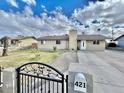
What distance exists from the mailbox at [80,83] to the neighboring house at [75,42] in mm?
34869

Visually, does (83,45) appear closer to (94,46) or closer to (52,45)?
(94,46)

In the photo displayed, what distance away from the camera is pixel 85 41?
38.2 metres

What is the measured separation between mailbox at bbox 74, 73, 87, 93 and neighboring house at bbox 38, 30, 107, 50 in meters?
34.9

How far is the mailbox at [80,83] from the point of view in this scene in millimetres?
3420

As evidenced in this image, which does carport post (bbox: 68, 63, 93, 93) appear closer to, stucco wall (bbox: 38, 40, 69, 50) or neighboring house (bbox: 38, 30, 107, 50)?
neighboring house (bbox: 38, 30, 107, 50)

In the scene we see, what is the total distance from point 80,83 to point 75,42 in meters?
35.3

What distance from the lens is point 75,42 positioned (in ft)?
127

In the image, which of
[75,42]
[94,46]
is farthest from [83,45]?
[94,46]

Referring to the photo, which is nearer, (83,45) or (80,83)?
(80,83)

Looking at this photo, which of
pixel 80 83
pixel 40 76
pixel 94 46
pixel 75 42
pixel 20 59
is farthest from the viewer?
pixel 75 42

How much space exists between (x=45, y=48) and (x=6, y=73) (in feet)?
117

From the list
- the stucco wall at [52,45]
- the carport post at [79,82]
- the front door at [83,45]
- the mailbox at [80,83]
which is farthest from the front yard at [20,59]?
the front door at [83,45]

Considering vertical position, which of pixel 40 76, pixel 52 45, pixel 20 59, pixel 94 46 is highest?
pixel 52 45

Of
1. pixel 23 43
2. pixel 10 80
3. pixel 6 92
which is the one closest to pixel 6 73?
pixel 10 80
